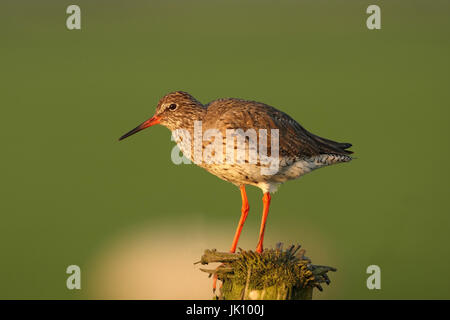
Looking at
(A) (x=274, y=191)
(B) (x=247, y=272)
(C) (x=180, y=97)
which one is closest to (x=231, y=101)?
(C) (x=180, y=97)

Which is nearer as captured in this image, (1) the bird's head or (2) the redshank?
(2) the redshank

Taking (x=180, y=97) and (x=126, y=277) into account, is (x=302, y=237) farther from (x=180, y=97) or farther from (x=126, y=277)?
(x=180, y=97)

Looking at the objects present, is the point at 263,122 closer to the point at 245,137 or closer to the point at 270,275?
the point at 245,137

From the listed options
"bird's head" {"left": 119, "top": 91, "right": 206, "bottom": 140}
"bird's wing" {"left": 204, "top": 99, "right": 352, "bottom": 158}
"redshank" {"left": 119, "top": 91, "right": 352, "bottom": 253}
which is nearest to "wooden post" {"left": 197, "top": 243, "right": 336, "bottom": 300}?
"redshank" {"left": 119, "top": 91, "right": 352, "bottom": 253}

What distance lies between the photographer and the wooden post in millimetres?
5020

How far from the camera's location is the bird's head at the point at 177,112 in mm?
7508

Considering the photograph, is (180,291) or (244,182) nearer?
(244,182)

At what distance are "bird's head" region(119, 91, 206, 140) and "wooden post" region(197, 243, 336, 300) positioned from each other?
8.50ft

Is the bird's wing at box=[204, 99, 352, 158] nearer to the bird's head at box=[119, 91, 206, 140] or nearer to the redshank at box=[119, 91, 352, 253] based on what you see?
the redshank at box=[119, 91, 352, 253]

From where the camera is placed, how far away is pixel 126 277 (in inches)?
409

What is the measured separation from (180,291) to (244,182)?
3.00 m

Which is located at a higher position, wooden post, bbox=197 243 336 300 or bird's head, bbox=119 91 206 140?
bird's head, bbox=119 91 206 140

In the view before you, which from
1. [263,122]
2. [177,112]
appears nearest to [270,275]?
[263,122]

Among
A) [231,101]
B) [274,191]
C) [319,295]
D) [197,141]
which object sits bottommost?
[319,295]
